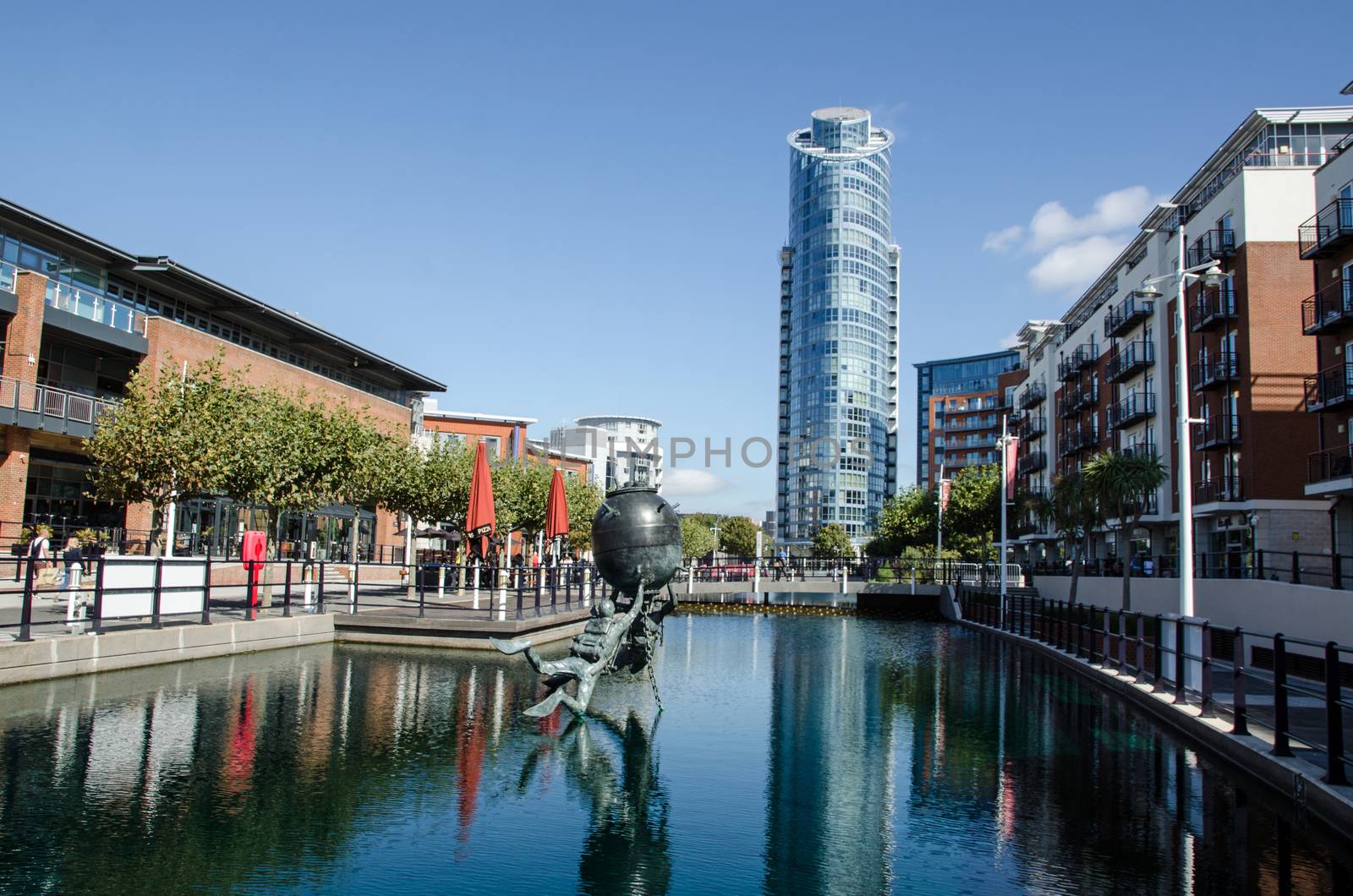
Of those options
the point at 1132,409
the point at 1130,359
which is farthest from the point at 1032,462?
the point at 1130,359

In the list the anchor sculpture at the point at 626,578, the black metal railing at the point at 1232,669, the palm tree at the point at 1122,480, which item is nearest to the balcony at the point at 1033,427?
the palm tree at the point at 1122,480

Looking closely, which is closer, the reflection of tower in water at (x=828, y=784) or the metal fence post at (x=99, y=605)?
the reflection of tower in water at (x=828, y=784)

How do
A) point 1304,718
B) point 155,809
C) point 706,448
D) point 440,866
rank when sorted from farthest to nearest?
point 706,448 < point 1304,718 < point 155,809 < point 440,866

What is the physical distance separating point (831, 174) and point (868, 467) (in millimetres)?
46480

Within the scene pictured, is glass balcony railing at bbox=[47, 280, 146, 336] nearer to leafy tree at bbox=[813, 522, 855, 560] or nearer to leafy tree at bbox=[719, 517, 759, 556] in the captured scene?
leafy tree at bbox=[813, 522, 855, 560]

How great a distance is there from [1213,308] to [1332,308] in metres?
8.79

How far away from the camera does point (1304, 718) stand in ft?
40.1

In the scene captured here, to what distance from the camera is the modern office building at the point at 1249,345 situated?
104 ft

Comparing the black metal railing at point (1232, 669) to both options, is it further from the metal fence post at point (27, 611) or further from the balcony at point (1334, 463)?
the metal fence post at point (27, 611)

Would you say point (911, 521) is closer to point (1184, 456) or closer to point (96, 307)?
point (96, 307)

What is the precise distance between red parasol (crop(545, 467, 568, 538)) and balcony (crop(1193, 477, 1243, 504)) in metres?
25.5

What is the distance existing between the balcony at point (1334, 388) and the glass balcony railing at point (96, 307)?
131ft

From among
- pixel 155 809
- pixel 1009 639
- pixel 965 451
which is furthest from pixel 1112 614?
pixel 965 451

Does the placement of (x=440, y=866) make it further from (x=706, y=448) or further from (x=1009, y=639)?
(x=706, y=448)
